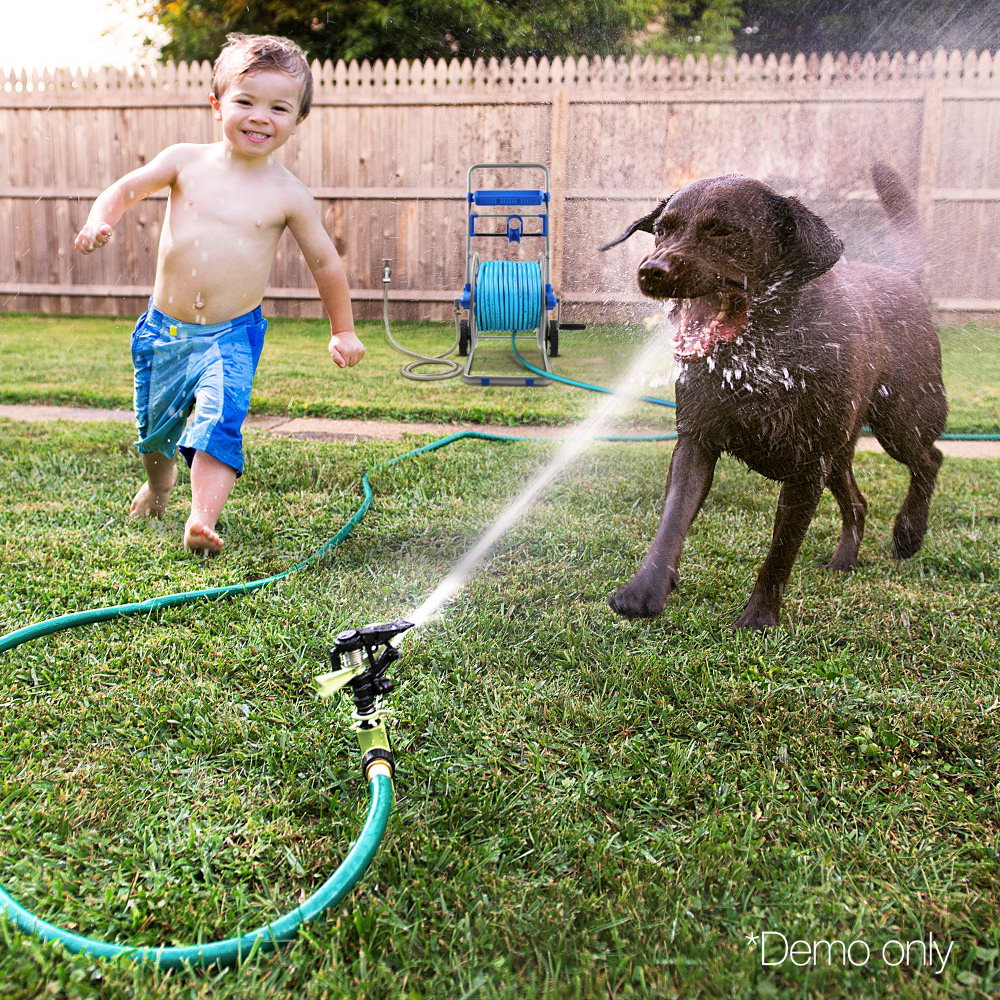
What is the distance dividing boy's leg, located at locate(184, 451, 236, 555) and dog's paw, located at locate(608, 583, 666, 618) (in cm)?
136

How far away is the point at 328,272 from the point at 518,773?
1.96 meters

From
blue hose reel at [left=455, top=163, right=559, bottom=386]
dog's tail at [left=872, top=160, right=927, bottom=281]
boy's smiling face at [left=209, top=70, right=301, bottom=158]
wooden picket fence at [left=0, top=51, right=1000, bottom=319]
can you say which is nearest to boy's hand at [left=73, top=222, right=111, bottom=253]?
boy's smiling face at [left=209, top=70, right=301, bottom=158]

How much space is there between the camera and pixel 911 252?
9.64 ft

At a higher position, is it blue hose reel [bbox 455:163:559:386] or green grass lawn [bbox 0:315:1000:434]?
blue hose reel [bbox 455:163:559:386]

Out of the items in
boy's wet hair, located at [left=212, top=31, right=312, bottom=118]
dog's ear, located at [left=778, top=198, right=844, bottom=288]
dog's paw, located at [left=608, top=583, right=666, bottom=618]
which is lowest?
dog's paw, located at [left=608, top=583, right=666, bottom=618]

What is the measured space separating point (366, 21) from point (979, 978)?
39.1 ft

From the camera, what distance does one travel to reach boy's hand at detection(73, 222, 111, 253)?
2.52m

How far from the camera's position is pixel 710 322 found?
210 centimetres

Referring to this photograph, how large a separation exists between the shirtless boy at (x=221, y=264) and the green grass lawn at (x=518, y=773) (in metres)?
0.38

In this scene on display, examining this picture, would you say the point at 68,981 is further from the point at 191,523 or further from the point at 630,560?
the point at 630,560

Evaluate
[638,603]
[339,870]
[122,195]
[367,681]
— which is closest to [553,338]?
[122,195]

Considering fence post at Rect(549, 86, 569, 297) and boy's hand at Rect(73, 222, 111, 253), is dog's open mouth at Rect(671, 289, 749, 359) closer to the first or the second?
boy's hand at Rect(73, 222, 111, 253)

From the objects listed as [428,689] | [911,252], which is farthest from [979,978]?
[911,252]

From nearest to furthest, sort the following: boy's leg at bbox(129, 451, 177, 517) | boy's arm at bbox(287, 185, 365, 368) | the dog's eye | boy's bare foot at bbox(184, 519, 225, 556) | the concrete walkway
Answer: the dog's eye < boy's bare foot at bbox(184, 519, 225, 556) < boy's arm at bbox(287, 185, 365, 368) < boy's leg at bbox(129, 451, 177, 517) < the concrete walkway
